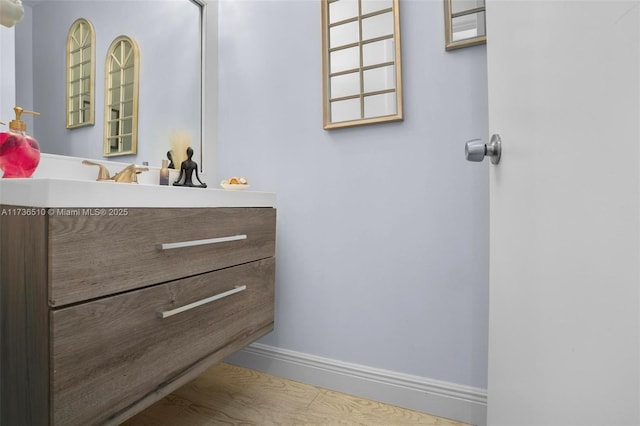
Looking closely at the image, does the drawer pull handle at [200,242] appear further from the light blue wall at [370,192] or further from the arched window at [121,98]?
the arched window at [121,98]

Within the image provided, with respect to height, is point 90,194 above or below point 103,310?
above

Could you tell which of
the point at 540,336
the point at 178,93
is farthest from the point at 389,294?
the point at 178,93

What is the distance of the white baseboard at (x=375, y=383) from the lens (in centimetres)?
107

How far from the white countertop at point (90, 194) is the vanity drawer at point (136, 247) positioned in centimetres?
2

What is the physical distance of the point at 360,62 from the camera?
1.20m

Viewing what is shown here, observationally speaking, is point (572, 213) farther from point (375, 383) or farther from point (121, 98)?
point (121, 98)

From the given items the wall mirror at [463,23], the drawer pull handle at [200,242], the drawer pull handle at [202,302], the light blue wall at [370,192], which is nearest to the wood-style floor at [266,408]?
the light blue wall at [370,192]

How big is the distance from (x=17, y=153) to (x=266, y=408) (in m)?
1.08

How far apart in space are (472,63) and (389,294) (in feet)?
2.84

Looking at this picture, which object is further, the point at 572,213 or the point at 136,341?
the point at 136,341

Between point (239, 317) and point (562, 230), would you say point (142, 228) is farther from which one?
point (562, 230)

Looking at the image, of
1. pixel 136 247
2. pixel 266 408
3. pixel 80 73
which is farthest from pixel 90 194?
pixel 266 408

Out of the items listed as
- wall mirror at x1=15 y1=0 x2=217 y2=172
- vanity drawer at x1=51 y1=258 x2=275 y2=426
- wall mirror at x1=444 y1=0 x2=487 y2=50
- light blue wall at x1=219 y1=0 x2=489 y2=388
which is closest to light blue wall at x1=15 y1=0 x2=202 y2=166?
wall mirror at x1=15 y1=0 x2=217 y2=172

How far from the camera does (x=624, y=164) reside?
0.22 meters
